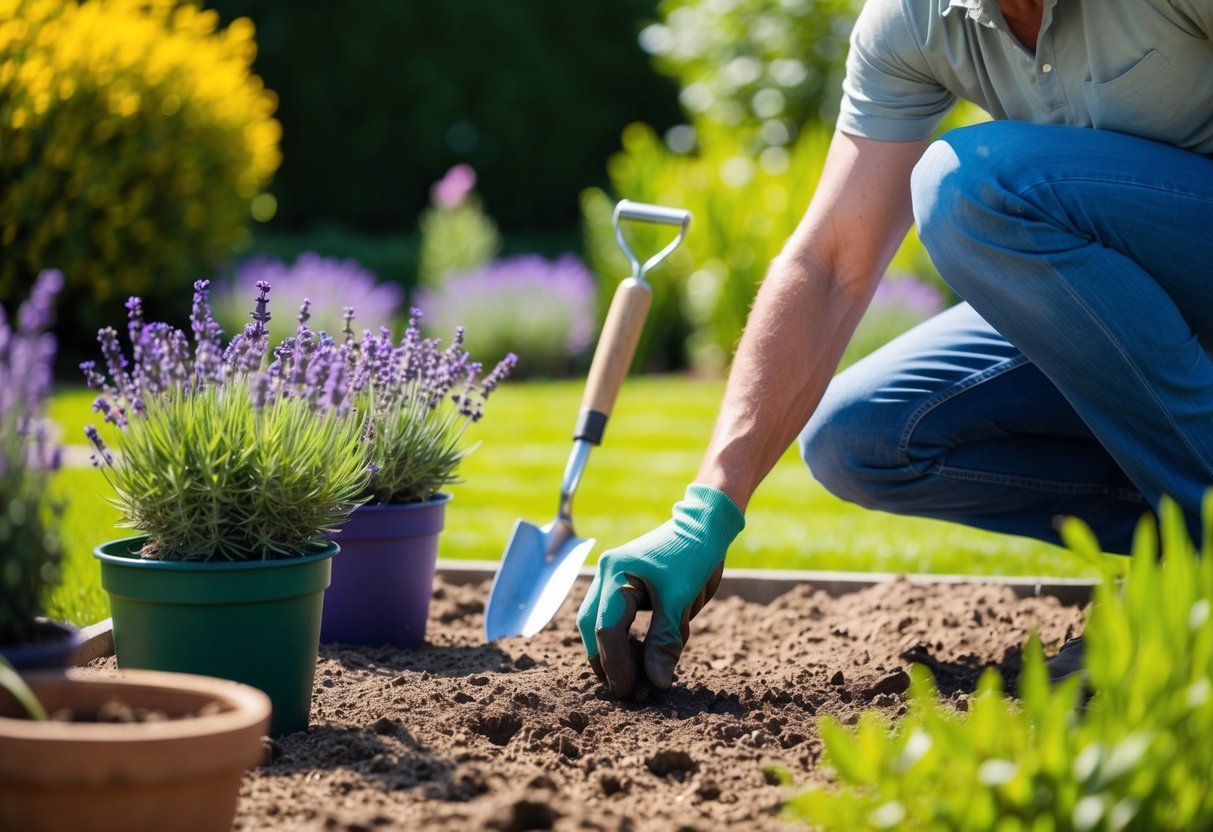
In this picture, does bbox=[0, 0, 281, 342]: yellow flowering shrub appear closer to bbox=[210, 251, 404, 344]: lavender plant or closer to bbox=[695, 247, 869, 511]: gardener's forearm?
bbox=[210, 251, 404, 344]: lavender plant

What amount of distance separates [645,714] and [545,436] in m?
3.67

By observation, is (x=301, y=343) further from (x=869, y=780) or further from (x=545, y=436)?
(x=545, y=436)

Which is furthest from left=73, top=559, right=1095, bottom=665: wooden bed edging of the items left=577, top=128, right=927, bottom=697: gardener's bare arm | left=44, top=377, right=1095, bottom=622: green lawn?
left=577, top=128, right=927, bottom=697: gardener's bare arm

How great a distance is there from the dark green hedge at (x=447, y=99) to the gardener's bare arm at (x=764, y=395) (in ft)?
35.8

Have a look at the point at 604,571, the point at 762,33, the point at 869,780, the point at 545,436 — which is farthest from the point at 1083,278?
the point at 762,33

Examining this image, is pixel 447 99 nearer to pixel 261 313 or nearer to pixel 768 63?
pixel 768 63

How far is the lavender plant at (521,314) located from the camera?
25.3 feet

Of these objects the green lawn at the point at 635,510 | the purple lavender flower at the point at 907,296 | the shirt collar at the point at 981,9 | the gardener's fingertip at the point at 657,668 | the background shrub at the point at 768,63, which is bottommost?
the green lawn at the point at 635,510

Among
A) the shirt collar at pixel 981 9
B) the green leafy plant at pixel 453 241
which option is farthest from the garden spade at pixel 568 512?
the green leafy plant at pixel 453 241

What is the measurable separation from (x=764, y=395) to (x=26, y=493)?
3.76 ft

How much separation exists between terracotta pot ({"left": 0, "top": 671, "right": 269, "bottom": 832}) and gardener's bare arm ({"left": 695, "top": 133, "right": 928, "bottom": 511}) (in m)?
0.95

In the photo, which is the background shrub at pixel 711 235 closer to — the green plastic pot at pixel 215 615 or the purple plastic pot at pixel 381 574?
the purple plastic pot at pixel 381 574

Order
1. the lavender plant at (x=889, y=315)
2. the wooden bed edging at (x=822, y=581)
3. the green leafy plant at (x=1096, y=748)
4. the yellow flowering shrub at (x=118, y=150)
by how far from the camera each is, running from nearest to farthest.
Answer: the green leafy plant at (x=1096, y=748), the wooden bed edging at (x=822, y=581), the yellow flowering shrub at (x=118, y=150), the lavender plant at (x=889, y=315)

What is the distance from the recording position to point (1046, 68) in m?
2.09
